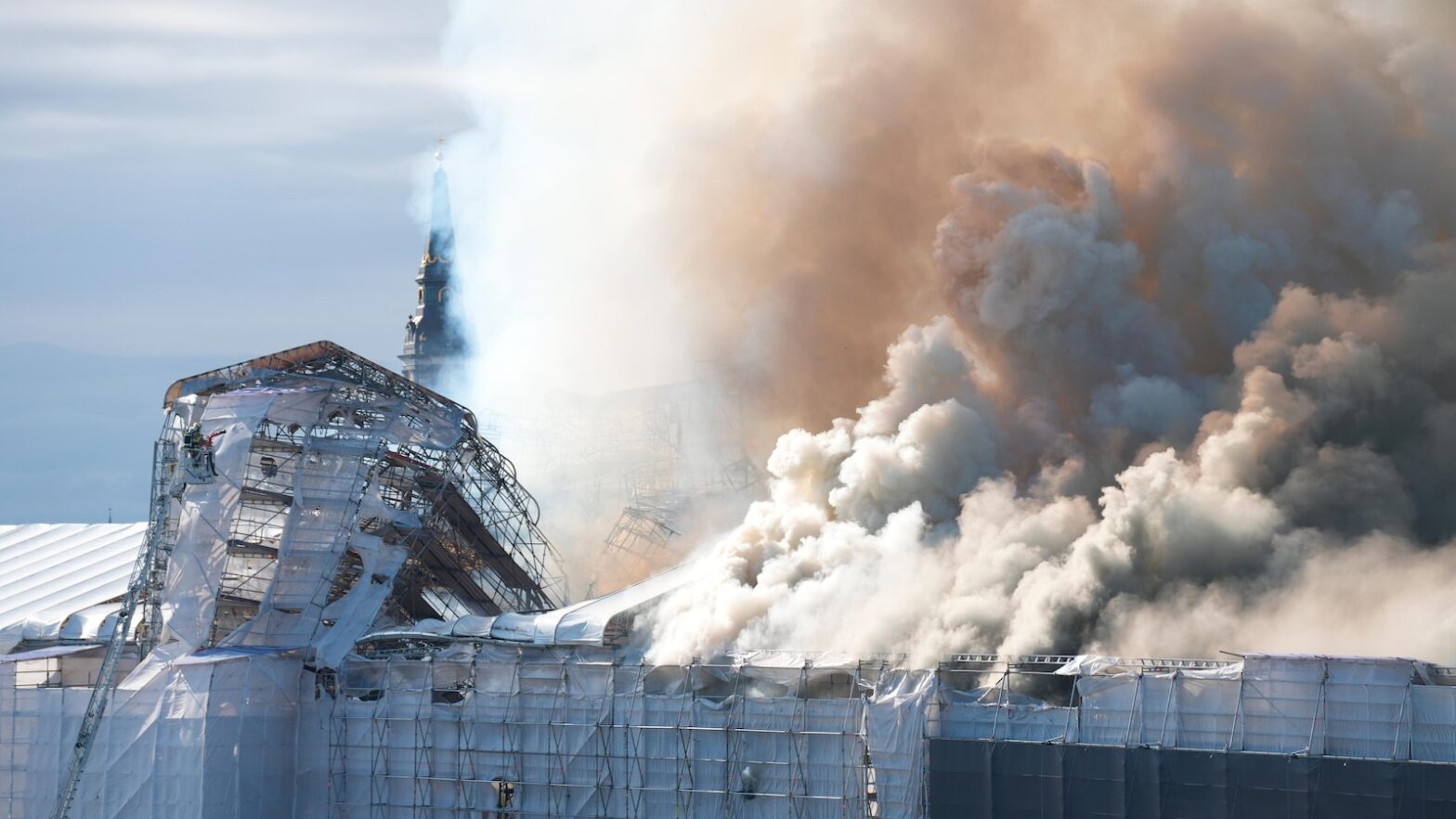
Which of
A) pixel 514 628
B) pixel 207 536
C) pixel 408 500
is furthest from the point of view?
pixel 408 500

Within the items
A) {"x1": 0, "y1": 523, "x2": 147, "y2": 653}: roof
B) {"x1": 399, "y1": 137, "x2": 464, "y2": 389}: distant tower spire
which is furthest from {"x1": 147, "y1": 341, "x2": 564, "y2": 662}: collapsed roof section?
{"x1": 399, "y1": 137, "x2": 464, "y2": 389}: distant tower spire

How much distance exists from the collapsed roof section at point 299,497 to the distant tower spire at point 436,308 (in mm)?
78661

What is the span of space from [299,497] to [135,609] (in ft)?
22.7

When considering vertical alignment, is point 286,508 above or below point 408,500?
below

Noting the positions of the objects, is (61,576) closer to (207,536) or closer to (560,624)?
(207,536)

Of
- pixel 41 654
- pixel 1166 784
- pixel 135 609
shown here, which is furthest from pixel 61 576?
pixel 1166 784

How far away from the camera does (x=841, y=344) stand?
79.9 meters

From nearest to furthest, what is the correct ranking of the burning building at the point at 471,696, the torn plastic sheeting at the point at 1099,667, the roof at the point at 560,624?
the burning building at the point at 471,696
the torn plastic sheeting at the point at 1099,667
the roof at the point at 560,624

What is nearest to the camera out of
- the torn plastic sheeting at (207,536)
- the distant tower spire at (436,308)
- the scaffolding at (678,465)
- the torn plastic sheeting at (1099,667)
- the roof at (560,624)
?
the torn plastic sheeting at (1099,667)

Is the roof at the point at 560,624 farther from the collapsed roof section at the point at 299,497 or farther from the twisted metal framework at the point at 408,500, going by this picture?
the twisted metal framework at the point at 408,500

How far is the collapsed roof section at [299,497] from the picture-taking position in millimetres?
69312

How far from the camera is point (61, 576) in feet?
291

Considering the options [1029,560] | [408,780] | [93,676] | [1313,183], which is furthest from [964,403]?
[93,676]

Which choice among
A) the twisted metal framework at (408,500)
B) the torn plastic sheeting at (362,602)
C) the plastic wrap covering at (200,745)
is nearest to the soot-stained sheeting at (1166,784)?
the torn plastic sheeting at (362,602)
